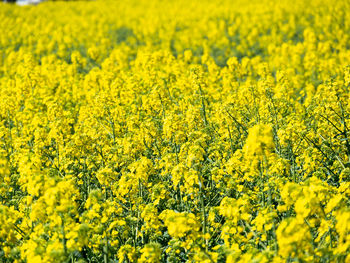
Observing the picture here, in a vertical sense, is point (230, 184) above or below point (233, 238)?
above

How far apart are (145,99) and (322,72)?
275 inches

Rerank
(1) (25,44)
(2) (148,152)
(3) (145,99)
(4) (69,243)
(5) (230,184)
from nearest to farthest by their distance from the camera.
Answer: (4) (69,243) < (5) (230,184) < (2) (148,152) < (3) (145,99) < (1) (25,44)

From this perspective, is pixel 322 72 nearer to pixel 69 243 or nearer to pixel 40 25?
pixel 69 243

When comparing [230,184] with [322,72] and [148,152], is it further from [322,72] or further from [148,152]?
[322,72]

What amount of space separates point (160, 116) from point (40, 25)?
20796mm

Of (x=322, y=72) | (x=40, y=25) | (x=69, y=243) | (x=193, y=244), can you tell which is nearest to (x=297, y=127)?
(x=193, y=244)

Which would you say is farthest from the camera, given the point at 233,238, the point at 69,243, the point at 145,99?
the point at 145,99

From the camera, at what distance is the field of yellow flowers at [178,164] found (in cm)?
364

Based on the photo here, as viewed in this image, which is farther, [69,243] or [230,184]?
[230,184]

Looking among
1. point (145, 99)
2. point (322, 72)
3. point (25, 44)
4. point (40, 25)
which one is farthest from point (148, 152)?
point (40, 25)

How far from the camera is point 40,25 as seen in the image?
24.9m

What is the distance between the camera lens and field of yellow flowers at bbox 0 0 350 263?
3.64 metres

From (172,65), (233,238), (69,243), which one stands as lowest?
(233,238)

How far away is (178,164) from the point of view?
478 cm
